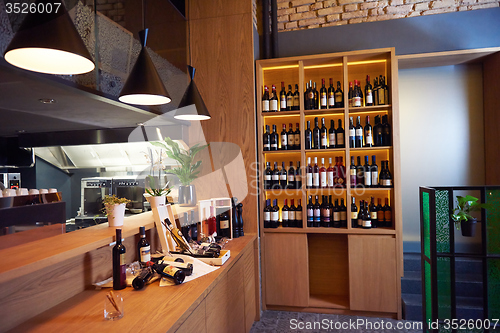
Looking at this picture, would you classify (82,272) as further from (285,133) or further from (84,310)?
(285,133)

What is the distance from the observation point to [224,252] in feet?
7.88

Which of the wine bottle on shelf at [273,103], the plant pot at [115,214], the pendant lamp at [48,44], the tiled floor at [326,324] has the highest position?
the wine bottle on shelf at [273,103]

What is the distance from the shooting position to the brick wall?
368 cm

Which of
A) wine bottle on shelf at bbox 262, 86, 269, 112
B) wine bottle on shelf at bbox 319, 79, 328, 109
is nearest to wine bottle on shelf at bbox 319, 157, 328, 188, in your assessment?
wine bottle on shelf at bbox 319, 79, 328, 109

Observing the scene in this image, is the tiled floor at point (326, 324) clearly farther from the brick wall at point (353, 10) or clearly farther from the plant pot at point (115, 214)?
the brick wall at point (353, 10)

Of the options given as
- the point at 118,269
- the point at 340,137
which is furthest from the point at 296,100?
the point at 118,269

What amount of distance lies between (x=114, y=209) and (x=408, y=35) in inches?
143

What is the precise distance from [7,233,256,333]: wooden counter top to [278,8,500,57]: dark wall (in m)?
3.18

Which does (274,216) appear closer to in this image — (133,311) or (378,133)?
(378,133)

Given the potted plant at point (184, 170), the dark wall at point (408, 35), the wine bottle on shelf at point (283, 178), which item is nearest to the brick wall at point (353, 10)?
the dark wall at point (408, 35)

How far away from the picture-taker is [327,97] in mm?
3705

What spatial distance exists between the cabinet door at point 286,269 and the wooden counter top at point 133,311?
1.79m

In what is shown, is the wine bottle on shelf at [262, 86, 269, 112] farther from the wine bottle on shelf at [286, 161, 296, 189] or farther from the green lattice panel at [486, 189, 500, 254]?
the green lattice panel at [486, 189, 500, 254]

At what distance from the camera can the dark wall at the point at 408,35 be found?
357 cm
